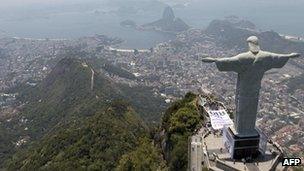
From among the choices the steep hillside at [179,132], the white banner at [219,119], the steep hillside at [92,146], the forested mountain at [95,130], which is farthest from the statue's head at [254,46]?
the steep hillside at [92,146]

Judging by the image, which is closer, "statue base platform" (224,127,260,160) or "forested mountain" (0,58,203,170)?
"statue base platform" (224,127,260,160)

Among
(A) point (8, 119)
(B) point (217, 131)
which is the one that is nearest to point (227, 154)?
(B) point (217, 131)

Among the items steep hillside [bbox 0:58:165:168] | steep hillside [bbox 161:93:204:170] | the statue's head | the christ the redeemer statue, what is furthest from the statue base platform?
steep hillside [bbox 0:58:165:168]

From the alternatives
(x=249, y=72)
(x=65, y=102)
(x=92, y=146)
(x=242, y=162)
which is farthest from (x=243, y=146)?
(x=65, y=102)

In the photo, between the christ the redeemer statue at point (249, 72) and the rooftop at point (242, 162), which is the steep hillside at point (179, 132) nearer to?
the rooftop at point (242, 162)

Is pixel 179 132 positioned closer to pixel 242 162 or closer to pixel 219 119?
pixel 219 119

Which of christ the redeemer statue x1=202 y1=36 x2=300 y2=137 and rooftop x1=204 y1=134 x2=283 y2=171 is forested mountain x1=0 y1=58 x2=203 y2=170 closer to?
rooftop x1=204 y1=134 x2=283 y2=171
